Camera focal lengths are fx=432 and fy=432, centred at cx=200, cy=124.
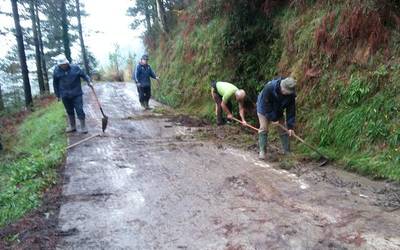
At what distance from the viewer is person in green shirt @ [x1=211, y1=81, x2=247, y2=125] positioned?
10422 millimetres

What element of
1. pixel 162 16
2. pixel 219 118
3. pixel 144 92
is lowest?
pixel 219 118

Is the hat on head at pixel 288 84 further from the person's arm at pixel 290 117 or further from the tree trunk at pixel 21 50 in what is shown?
the tree trunk at pixel 21 50

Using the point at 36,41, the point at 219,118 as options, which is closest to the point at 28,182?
the point at 219,118

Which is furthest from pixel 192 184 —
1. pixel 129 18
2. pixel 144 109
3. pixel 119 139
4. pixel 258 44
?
pixel 129 18

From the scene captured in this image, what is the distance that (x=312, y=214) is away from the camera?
18.2ft

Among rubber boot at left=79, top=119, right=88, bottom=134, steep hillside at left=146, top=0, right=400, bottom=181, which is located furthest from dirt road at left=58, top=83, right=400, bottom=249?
rubber boot at left=79, top=119, right=88, bottom=134

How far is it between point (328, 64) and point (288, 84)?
1854mm

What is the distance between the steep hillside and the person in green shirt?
856 millimetres

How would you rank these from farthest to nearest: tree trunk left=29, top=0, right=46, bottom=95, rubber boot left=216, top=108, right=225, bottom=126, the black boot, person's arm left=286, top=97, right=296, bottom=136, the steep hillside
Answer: tree trunk left=29, top=0, right=46, bottom=95, rubber boot left=216, top=108, right=225, bottom=126, the black boot, person's arm left=286, top=97, right=296, bottom=136, the steep hillside

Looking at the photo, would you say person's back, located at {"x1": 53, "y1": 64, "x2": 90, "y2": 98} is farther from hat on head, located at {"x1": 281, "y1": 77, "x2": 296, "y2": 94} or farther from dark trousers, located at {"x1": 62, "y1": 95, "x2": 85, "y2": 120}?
hat on head, located at {"x1": 281, "y1": 77, "x2": 296, "y2": 94}

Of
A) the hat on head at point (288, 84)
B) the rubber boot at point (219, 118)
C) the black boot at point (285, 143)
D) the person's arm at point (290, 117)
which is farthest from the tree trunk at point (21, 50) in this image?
the hat on head at point (288, 84)

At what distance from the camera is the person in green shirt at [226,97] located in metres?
10.4

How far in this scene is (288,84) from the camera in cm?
780

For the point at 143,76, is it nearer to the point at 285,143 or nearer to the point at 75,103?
the point at 75,103
